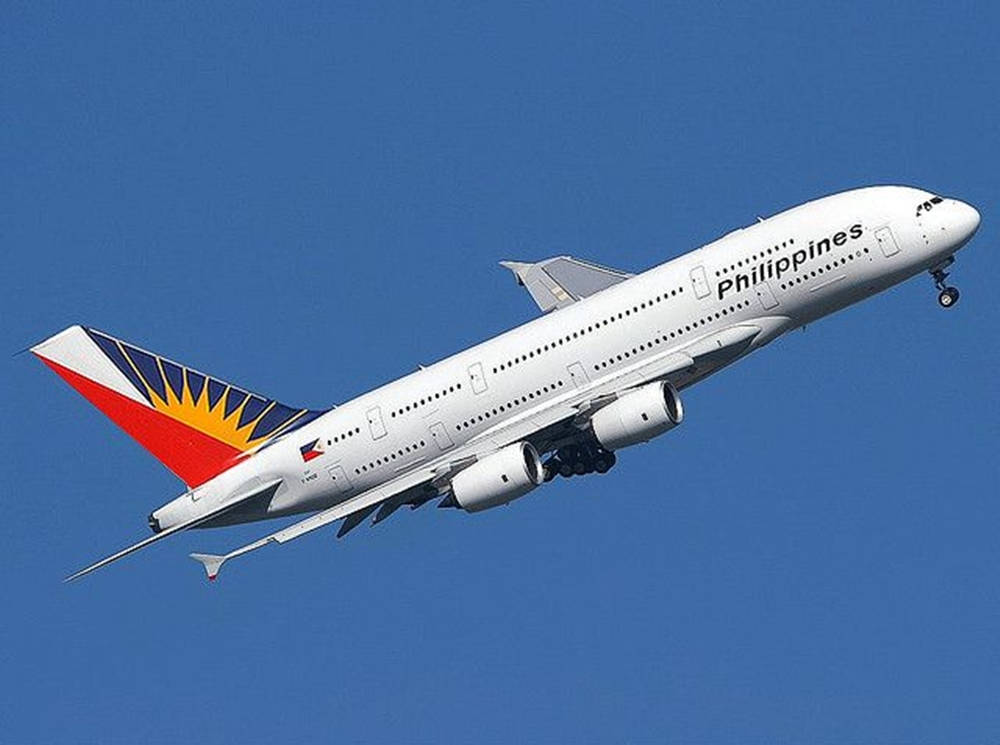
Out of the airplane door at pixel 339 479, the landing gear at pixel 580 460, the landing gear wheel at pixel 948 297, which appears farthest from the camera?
the airplane door at pixel 339 479

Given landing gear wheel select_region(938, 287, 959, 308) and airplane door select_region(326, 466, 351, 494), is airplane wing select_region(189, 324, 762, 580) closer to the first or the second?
airplane door select_region(326, 466, 351, 494)

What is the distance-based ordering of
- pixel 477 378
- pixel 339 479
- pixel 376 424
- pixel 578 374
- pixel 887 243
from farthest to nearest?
pixel 339 479 < pixel 376 424 < pixel 477 378 < pixel 578 374 < pixel 887 243

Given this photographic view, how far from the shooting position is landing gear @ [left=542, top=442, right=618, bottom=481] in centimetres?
7594

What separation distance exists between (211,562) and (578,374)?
14.8 m

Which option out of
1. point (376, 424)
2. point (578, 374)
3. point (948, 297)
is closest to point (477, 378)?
point (578, 374)

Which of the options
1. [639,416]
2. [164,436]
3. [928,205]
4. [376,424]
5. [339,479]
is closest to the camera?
[639,416]

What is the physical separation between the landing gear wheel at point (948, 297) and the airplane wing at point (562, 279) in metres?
16.1

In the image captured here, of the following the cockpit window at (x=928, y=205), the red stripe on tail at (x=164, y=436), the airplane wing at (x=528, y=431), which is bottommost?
the airplane wing at (x=528, y=431)

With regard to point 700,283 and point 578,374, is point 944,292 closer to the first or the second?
point 700,283

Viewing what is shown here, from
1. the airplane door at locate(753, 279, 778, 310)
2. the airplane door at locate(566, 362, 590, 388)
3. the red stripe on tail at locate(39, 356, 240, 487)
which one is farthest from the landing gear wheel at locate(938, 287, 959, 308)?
the red stripe on tail at locate(39, 356, 240, 487)

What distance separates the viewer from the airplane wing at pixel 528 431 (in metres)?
72.4

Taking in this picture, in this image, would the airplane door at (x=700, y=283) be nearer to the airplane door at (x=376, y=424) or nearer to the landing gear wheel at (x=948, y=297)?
the landing gear wheel at (x=948, y=297)

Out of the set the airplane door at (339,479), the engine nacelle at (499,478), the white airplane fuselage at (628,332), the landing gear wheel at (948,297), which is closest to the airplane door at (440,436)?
the white airplane fuselage at (628,332)

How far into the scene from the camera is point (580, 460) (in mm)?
76062
